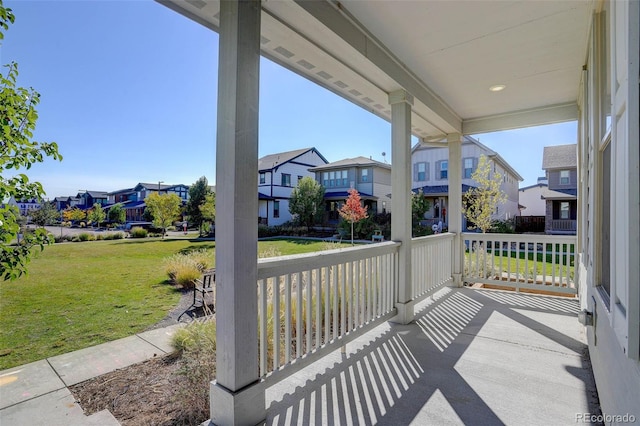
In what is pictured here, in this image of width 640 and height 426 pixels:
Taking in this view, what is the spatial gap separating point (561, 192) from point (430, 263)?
53.7ft

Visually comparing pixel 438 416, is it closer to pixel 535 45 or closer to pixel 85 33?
pixel 535 45

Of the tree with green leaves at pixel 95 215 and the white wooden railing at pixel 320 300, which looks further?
the tree with green leaves at pixel 95 215

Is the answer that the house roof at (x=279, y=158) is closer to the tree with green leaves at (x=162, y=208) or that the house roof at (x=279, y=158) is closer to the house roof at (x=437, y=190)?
the tree with green leaves at (x=162, y=208)

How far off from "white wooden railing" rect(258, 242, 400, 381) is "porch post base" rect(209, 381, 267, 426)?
179 millimetres

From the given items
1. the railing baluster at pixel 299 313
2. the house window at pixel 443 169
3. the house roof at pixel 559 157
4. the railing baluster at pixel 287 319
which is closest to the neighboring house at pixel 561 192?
the house roof at pixel 559 157

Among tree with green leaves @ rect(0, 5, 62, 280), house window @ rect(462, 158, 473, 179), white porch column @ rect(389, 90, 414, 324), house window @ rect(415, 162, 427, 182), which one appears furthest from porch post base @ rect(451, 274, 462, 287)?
house window @ rect(415, 162, 427, 182)

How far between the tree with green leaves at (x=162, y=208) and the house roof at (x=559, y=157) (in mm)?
20618

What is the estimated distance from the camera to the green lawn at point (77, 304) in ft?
11.9

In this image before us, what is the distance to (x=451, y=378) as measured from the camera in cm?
245

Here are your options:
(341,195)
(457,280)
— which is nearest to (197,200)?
(341,195)

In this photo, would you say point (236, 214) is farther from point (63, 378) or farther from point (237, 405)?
point (63, 378)

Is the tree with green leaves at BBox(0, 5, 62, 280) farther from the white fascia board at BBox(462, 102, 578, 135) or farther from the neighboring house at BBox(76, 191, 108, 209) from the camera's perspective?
the neighboring house at BBox(76, 191, 108, 209)

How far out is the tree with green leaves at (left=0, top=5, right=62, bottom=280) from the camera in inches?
66.3

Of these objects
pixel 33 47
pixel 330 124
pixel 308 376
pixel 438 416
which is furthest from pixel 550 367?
pixel 330 124
